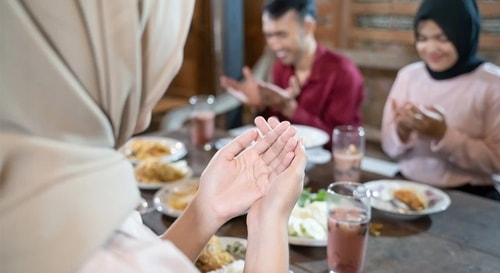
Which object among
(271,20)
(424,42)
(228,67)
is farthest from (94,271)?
(228,67)

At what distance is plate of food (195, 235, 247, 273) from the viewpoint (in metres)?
1.15

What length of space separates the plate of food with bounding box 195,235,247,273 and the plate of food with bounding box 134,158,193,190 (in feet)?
1.58

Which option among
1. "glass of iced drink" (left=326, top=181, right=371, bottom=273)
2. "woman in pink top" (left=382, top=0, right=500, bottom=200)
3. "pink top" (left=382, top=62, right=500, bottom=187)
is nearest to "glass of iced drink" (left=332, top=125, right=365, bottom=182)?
"woman in pink top" (left=382, top=0, right=500, bottom=200)

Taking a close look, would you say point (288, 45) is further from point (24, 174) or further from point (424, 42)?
point (24, 174)

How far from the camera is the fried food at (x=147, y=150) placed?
212 centimetres

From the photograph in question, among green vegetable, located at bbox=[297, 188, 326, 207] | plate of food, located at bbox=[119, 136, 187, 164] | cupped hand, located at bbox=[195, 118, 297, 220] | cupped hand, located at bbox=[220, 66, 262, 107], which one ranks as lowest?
plate of food, located at bbox=[119, 136, 187, 164]

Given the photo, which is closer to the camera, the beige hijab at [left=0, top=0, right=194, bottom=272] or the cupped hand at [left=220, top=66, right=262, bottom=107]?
the beige hijab at [left=0, top=0, right=194, bottom=272]

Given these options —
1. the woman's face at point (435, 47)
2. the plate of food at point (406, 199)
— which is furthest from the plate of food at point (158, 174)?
the woman's face at point (435, 47)

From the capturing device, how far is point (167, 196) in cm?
165

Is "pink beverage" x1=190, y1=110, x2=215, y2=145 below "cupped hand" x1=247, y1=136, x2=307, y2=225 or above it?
below

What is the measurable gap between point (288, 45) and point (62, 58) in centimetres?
193

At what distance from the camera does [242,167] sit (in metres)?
1.11

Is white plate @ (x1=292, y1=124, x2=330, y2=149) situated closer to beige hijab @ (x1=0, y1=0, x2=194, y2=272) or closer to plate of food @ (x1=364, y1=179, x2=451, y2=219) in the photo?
plate of food @ (x1=364, y1=179, x2=451, y2=219)

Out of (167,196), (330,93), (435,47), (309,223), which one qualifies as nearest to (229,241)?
(309,223)
